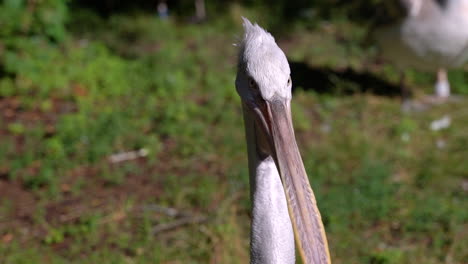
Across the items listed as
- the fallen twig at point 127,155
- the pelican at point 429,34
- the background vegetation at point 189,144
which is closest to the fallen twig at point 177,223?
the background vegetation at point 189,144

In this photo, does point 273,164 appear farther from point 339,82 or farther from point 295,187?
point 339,82

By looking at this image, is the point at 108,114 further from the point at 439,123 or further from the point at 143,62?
the point at 439,123

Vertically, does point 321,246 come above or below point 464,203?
above

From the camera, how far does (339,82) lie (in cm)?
617

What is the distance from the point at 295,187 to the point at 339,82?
4.24 meters

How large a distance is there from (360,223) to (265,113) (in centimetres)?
235

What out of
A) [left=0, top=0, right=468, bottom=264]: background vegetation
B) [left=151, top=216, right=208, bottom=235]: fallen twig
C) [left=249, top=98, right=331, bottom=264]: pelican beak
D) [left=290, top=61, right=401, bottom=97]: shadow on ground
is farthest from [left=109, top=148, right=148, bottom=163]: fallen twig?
[left=249, top=98, right=331, bottom=264]: pelican beak

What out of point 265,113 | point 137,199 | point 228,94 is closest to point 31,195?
point 137,199

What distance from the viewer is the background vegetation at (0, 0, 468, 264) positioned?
13.6 ft

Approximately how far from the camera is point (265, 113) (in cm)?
214

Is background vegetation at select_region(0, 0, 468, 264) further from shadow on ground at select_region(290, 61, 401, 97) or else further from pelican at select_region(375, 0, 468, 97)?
pelican at select_region(375, 0, 468, 97)

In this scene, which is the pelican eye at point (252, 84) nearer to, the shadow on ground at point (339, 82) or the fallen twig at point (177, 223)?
the fallen twig at point (177, 223)

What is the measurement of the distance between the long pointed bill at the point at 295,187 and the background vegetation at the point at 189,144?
1.09m

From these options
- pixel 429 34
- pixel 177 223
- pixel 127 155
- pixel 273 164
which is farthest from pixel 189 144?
pixel 273 164
